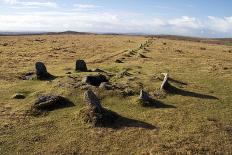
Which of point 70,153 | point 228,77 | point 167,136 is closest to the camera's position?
point 70,153

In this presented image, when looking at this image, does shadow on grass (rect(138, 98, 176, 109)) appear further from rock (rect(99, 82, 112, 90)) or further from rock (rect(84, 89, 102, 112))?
rock (rect(84, 89, 102, 112))

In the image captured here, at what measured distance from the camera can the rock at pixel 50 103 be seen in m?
30.2

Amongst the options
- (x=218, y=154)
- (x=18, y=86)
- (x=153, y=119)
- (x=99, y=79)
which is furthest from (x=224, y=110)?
(x=18, y=86)

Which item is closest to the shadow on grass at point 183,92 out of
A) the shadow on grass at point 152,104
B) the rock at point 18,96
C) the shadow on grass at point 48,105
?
the shadow on grass at point 152,104

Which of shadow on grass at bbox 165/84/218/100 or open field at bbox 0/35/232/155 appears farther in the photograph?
shadow on grass at bbox 165/84/218/100

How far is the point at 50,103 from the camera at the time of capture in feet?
100

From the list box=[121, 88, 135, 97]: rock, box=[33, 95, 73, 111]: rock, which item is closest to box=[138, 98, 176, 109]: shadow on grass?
box=[121, 88, 135, 97]: rock

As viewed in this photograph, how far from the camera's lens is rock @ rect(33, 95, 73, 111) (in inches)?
1190

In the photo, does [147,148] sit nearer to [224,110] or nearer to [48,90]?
[224,110]

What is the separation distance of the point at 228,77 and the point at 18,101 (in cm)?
2764

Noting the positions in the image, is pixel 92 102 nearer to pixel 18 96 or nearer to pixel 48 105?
pixel 48 105

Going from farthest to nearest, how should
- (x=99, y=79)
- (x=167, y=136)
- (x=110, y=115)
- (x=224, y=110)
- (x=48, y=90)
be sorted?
(x=99, y=79) → (x=48, y=90) → (x=224, y=110) → (x=110, y=115) → (x=167, y=136)

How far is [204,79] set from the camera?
44.4 m

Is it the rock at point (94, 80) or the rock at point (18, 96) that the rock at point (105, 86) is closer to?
the rock at point (94, 80)
